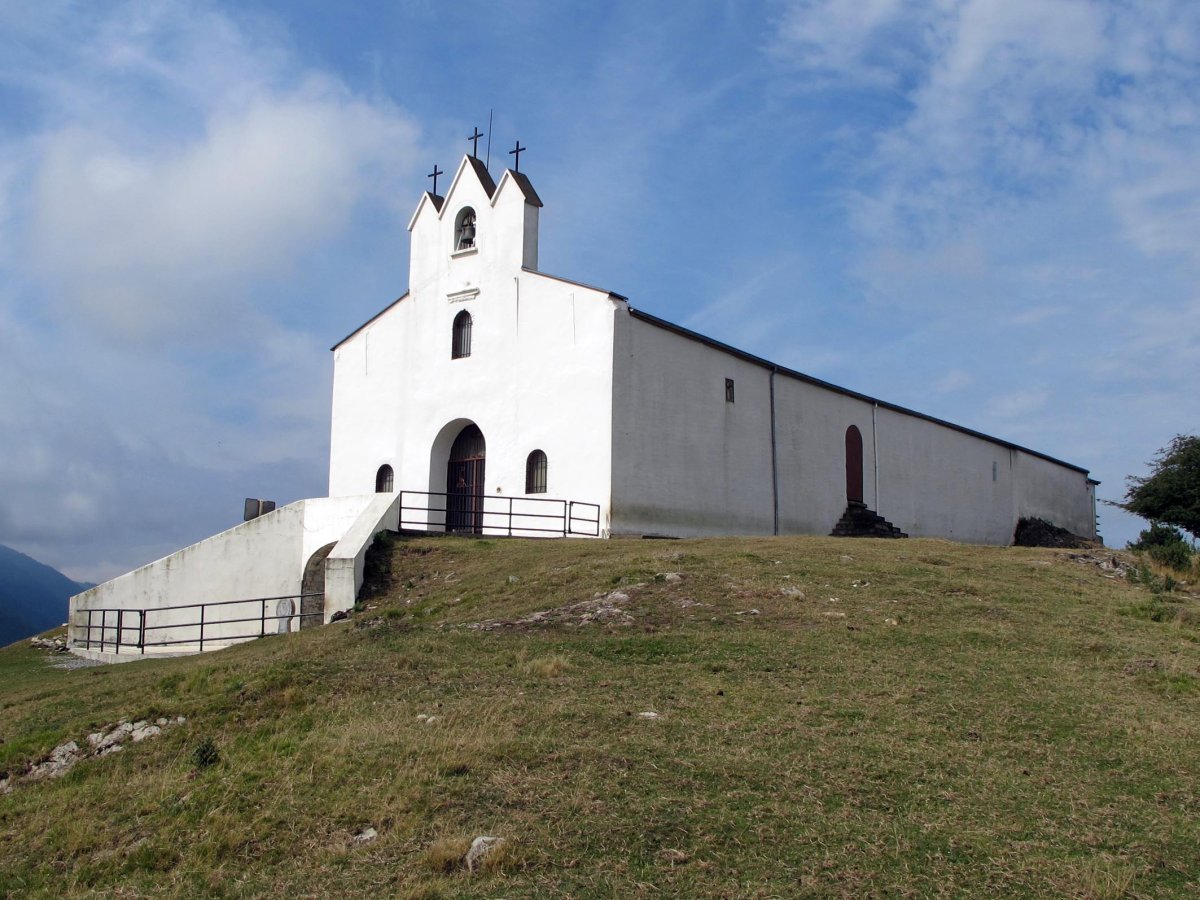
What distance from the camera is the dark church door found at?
27719 millimetres

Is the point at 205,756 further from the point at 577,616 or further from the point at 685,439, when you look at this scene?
the point at 685,439

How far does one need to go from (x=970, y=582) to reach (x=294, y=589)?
16.0 m

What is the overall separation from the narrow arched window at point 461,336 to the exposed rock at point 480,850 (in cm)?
2230

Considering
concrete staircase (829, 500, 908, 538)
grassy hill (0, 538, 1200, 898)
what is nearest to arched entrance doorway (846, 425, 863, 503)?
concrete staircase (829, 500, 908, 538)

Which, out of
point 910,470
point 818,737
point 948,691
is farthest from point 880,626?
point 910,470

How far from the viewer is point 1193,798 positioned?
298 inches

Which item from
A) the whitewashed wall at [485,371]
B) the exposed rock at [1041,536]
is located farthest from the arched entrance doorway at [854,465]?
the exposed rock at [1041,536]

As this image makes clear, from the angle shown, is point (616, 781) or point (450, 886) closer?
point (450, 886)

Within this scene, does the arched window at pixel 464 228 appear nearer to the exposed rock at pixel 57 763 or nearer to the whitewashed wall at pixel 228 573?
the whitewashed wall at pixel 228 573

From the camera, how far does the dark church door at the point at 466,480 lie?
27.7 m

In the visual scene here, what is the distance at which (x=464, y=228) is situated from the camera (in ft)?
95.8

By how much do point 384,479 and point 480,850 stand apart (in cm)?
2388

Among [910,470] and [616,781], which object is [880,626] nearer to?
[616,781]

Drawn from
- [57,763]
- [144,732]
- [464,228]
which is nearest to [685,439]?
[464,228]
